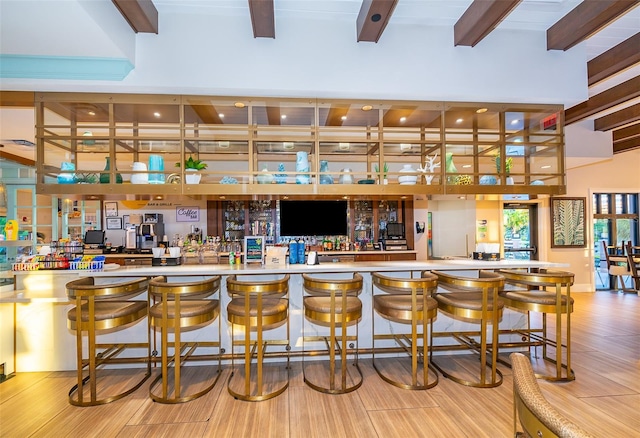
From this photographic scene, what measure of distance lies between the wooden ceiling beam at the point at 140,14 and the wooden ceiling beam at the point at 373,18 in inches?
73.6

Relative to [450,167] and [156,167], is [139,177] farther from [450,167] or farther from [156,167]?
[450,167]

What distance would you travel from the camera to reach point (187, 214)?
679cm

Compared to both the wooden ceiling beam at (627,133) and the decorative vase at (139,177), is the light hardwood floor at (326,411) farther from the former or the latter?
the wooden ceiling beam at (627,133)

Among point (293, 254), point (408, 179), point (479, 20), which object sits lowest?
point (293, 254)

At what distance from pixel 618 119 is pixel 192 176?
6.23 m

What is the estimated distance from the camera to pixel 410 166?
354 centimetres

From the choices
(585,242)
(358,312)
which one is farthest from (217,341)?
(585,242)

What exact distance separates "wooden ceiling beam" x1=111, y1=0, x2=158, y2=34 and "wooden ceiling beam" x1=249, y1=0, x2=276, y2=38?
0.90 m

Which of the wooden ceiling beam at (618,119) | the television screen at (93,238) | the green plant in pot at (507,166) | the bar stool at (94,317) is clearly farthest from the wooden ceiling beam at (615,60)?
the television screen at (93,238)

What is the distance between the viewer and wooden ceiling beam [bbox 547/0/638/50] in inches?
96.2

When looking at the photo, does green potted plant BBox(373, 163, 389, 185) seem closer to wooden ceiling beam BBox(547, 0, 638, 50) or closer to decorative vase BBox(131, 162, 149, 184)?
wooden ceiling beam BBox(547, 0, 638, 50)

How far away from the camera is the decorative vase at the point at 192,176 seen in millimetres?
3251

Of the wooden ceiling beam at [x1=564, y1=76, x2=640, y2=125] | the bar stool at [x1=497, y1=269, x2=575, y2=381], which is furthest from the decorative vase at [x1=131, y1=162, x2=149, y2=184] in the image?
the wooden ceiling beam at [x1=564, y1=76, x2=640, y2=125]

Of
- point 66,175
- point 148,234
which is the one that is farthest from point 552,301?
point 148,234
